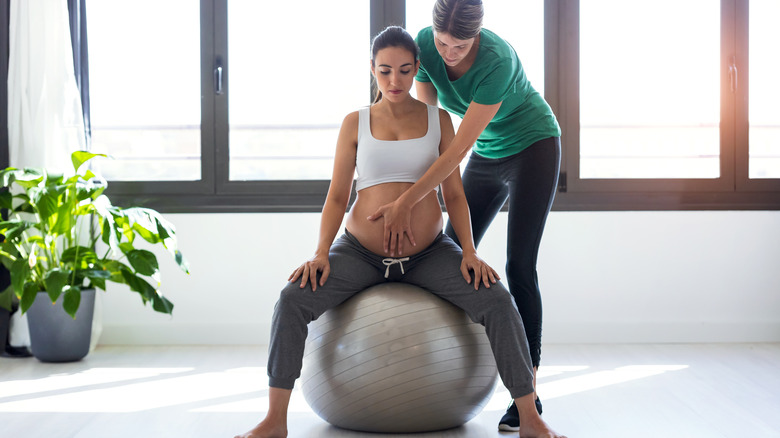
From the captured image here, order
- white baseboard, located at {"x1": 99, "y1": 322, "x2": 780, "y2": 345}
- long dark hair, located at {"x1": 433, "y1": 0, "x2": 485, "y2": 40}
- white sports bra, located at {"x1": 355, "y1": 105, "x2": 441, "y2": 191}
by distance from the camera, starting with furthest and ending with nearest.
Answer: white baseboard, located at {"x1": 99, "y1": 322, "x2": 780, "y2": 345}, white sports bra, located at {"x1": 355, "y1": 105, "x2": 441, "y2": 191}, long dark hair, located at {"x1": 433, "y1": 0, "x2": 485, "y2": 40}

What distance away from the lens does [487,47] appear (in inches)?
73.2

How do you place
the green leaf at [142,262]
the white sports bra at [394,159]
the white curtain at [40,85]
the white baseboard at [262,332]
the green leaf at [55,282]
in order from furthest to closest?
1. the white baseboard at [262,332]
2. the white curtain at [40,85]
3. the green leaf at [142,262]
4. the green leaf at [55,282]
5. the white sports bra at [394,159]

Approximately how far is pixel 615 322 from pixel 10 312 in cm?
252

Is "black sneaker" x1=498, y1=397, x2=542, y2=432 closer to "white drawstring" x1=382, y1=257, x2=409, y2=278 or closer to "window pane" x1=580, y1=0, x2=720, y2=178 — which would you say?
"white drawstring" x1=382, y1=257, x2=409, y2=278

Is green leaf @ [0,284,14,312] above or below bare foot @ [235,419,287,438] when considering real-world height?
above

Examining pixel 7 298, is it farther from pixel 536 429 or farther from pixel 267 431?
pixel 536 429

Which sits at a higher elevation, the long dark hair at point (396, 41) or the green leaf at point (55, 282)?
the long dark hair at point (396, 41)

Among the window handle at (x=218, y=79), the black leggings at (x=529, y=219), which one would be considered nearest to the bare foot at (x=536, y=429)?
the black leggings at (x=529, y=219)

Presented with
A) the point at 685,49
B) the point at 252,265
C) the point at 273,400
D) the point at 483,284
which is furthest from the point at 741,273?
the point at 273,400

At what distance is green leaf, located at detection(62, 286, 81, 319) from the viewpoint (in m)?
2.64

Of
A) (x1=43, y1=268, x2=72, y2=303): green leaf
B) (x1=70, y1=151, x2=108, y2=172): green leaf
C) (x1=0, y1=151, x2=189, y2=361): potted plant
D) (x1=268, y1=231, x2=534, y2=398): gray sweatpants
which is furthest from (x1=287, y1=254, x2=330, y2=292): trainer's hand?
(x1=70, y1=151, x2=108, y2=172): green leaf

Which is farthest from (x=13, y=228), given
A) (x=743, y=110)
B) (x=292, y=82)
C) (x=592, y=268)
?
(x=743, y=110)

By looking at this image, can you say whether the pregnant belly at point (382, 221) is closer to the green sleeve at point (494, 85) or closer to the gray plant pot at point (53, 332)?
the green sleeve at point (494, 85)

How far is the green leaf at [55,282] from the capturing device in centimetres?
258
